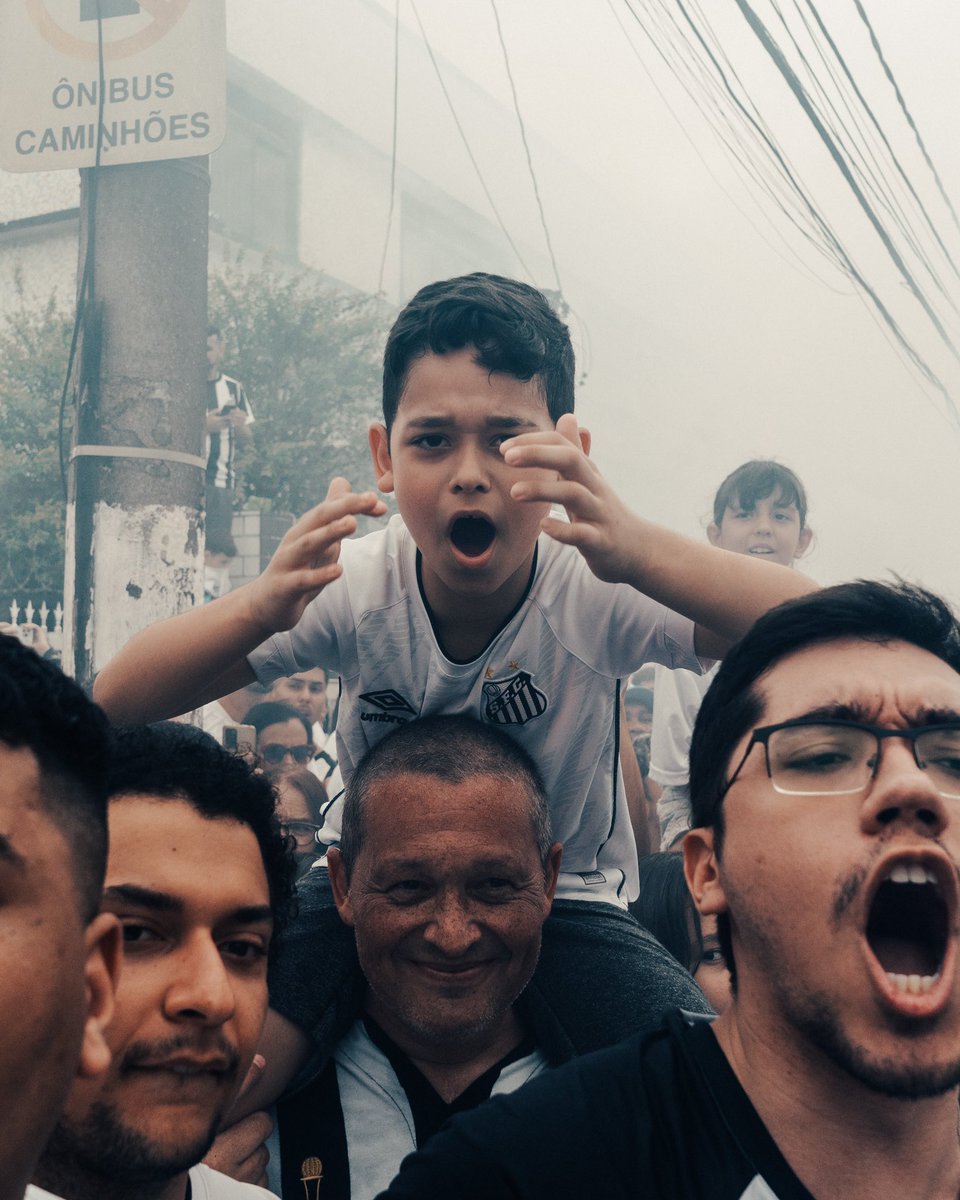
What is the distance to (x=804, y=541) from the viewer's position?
608 centimetres

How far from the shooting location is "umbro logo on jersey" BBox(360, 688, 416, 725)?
2857mm

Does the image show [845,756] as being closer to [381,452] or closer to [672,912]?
[381,452]

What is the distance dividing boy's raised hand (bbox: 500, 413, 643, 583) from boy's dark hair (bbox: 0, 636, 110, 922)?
1.24 meters

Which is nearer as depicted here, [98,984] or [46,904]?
[46,904]

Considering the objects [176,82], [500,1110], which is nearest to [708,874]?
[500,1110]

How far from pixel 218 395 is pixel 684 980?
9.41 metres

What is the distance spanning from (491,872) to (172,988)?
32.6 inches


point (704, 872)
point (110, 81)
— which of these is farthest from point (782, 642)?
point (110, 81)

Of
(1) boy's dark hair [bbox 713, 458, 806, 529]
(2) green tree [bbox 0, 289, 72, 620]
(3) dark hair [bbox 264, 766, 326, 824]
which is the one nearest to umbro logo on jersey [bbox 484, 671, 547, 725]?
(3) dark hair [bbox 264, 766, 326, 824]

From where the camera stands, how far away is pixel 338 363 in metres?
20.0

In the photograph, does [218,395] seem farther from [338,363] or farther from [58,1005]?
[58,1005]

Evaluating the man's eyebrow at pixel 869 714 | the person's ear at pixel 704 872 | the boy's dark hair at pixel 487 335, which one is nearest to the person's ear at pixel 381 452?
the boy's dark hair at pixel 487 335

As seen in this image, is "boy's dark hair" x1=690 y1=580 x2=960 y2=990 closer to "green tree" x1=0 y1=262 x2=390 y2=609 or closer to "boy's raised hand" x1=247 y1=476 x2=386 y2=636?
"boy's raised hand" x1=247 y1=476 x2=386 y2=636

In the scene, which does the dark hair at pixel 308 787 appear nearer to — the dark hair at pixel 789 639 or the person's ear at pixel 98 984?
the dark hair at pixel 789 639
